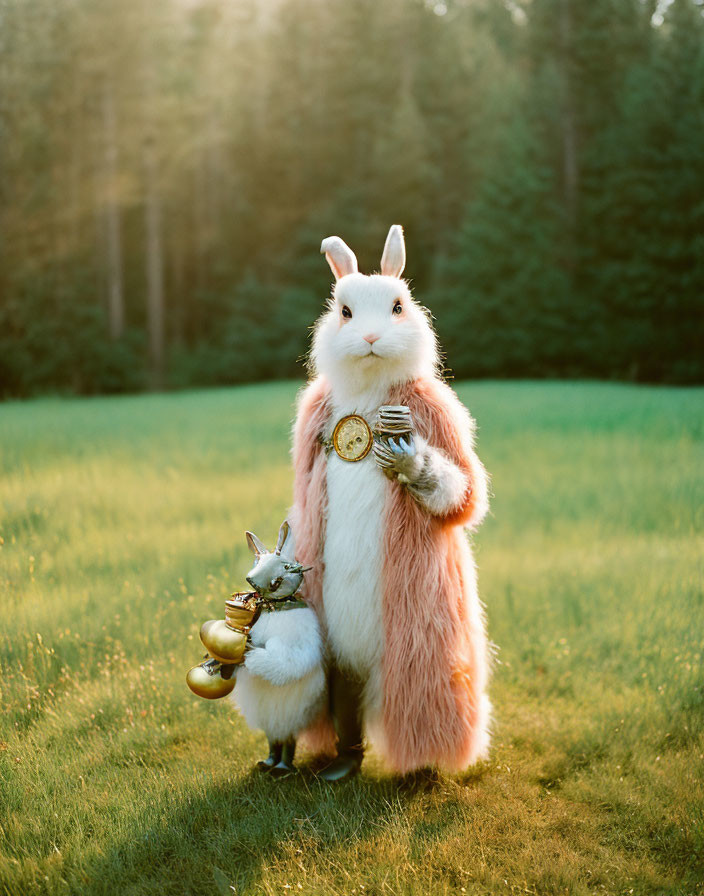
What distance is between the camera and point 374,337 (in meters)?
2.77

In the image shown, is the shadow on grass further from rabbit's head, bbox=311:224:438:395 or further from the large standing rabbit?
rabbit's head, bbox=311:224:438:395

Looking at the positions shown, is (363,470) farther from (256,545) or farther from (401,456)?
(256,545)

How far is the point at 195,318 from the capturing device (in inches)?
1107

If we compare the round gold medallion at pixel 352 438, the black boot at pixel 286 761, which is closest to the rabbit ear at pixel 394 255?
the round gold medallion at pixel 352 438

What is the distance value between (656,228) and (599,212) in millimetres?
2096

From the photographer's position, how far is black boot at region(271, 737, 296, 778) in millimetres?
3074

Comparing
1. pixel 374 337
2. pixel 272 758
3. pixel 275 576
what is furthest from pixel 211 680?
pixel 374 337

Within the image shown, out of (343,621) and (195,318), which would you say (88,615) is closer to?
(343,621)

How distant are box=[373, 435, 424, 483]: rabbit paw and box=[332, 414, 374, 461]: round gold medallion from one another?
0.15 m

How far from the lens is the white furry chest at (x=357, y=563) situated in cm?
287

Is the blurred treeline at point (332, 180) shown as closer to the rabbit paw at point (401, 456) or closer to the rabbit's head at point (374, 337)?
the rabbit's head at point (374, 337)

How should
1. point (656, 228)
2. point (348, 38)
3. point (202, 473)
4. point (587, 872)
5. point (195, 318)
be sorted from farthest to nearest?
1. point (195, 318)
2. point (348, 38)
3. point (656, 228)
4. point (202, 473)
5. point (587, 872)

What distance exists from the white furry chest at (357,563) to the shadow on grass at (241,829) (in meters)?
0.48

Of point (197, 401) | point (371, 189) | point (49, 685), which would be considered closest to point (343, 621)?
point (49, 685)
